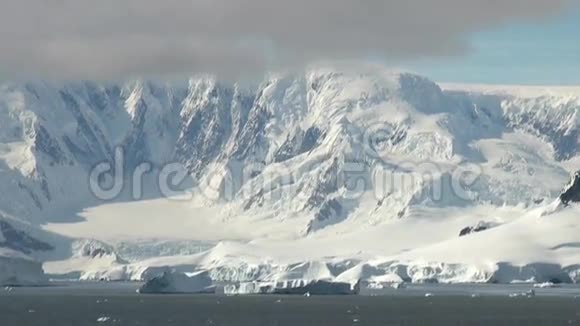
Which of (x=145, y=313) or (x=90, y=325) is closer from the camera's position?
(x=90, y=325)

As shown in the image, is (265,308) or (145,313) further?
(265,308)

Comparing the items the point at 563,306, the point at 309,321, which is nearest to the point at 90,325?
the point at 309,321

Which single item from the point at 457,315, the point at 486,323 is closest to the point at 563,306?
the point at 457,315

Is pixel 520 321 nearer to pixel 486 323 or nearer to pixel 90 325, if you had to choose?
pixel 486 323

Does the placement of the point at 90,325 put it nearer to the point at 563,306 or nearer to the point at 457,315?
the point at 457,315

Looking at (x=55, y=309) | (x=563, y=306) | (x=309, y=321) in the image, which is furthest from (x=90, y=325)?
(x=563, y=306)

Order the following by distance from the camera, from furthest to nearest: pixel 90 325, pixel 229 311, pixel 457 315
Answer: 1. pixel 229 311
2. pixel 457 315
3. pixel 90 325

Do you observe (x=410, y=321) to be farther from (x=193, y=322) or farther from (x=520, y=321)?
(x=193, y=322)

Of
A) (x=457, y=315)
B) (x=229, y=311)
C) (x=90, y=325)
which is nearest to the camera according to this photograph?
(x=90, y=325)
